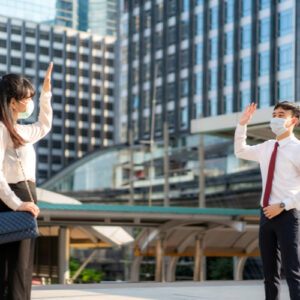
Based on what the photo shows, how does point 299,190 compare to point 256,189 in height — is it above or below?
below

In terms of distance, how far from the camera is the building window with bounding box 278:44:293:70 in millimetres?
67438

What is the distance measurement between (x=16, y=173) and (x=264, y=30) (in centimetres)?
6798

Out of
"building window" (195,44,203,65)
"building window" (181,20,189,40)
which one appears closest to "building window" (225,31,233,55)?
"building window" (195,44,203,65)

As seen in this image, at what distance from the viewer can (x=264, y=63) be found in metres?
70.6

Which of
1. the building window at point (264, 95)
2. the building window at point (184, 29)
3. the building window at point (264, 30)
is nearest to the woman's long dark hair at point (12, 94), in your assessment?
the building window at point (264, 95)

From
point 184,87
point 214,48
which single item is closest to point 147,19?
point 184,87

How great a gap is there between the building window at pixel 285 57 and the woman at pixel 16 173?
211 feet

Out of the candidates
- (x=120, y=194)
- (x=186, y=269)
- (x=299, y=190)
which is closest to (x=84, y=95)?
(x=120, y=194)

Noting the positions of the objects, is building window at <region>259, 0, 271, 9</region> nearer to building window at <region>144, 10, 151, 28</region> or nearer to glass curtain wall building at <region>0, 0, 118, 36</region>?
building window at <region>144, 10, 151, 28</region>

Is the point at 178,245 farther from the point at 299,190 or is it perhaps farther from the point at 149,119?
the point at 149,119

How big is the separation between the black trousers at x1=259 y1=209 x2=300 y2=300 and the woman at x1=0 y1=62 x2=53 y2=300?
1.86 m

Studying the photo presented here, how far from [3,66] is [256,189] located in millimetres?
79003

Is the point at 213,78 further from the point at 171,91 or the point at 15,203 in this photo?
→ the point at 15,203

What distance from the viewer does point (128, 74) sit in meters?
94.9
